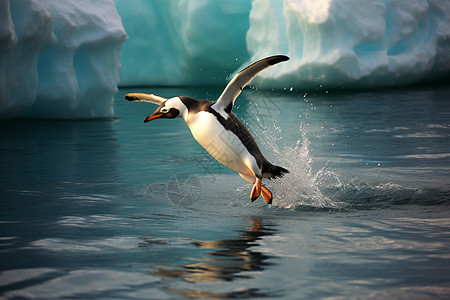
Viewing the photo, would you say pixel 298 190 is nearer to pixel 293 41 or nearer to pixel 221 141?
pixel 221 141

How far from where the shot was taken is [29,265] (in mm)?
4379

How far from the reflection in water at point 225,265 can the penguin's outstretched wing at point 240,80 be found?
141cm

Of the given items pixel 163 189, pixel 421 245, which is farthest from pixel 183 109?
pixel 421 245

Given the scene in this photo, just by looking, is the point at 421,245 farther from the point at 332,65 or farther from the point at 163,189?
the point at 332,65

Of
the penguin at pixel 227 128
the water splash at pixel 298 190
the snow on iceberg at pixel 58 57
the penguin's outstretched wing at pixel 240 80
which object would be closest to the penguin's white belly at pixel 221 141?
the penguin at pixel 227 128

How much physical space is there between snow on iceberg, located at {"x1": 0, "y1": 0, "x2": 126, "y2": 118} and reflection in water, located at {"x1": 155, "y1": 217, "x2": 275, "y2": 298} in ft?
25.3

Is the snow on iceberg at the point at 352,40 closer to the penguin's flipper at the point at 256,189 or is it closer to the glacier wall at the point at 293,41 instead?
the glacier wall at the point at 293,41

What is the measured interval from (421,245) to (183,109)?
2.42 meters

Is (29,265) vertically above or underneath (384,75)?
above

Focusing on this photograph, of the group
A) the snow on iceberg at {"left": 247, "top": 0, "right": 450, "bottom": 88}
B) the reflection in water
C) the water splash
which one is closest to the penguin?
the water splash

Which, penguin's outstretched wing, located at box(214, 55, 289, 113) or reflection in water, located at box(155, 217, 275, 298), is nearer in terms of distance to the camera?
reflection in water, located at box(155, 217, 275, 298)

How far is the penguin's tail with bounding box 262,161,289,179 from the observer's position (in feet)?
20.7

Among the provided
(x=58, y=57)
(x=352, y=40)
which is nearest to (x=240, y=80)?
(x=58, y=57)

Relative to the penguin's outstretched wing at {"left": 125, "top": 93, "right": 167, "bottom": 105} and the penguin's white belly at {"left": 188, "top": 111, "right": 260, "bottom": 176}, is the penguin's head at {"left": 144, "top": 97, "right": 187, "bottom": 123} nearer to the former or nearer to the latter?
the penguin's white belly at {"left": 188, "top": 111, "right": 260, "bottom": 176}
